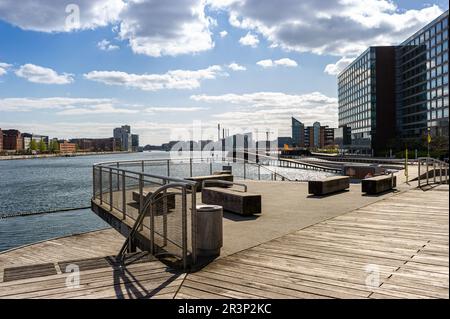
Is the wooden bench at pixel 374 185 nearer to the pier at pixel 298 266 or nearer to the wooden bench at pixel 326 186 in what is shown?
the wooden bench at pixel 326 186

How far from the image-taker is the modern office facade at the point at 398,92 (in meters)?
83.8

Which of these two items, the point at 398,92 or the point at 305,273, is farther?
the point at 398,92

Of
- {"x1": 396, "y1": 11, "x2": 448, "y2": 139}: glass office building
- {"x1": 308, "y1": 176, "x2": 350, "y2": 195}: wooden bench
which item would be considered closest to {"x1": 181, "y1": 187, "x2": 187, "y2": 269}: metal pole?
{"x1": 308, "y1": 176, "x2": 350, "y2": 195}: wooden bench

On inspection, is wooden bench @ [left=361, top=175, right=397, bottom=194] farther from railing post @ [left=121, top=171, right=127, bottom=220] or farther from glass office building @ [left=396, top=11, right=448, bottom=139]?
glass office building @ [left=396, top=11, right=448, bottom=139]

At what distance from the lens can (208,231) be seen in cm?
634

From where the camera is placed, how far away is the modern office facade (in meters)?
83.8

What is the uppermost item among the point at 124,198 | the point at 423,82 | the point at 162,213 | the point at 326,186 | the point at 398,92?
the point at 423,82

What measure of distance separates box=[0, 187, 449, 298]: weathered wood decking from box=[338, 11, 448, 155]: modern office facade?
8034cm

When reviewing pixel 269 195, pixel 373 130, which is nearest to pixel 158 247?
pixel 269 195

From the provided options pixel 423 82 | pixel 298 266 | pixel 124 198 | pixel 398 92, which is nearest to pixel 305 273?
pixel 298 266

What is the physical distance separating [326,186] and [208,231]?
916 cm

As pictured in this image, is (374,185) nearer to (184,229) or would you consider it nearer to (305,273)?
(305,273)
